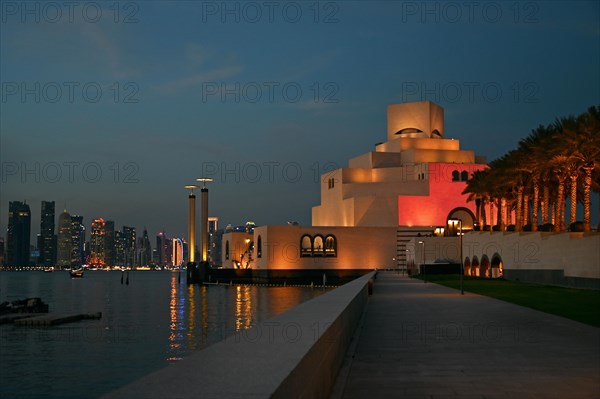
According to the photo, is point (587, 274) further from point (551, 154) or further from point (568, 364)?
point (568, 364)

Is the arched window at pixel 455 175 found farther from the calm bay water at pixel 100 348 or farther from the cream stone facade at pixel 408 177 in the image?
the calm bay water at pixel 100 348

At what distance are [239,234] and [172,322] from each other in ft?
282

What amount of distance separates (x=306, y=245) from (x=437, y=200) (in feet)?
70.6

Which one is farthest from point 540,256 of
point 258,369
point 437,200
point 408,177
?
point 408,177

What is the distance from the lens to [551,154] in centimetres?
4897

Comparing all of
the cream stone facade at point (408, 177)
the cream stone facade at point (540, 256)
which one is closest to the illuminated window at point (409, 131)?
the cream stone facade at point (408, 177)

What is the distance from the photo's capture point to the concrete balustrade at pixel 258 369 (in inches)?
189

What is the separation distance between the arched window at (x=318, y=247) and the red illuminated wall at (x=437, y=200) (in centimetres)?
1261

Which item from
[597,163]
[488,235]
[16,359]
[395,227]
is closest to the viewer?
[16,359]

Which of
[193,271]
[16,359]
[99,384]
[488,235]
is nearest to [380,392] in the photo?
[99,384]

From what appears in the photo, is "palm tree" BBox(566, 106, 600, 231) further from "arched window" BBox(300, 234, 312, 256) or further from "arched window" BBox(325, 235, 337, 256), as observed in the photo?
"arched window" BBox(300, 234, 312, 256)

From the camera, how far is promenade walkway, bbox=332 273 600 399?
928 cm

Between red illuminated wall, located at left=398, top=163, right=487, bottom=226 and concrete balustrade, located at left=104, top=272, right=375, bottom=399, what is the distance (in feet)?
346

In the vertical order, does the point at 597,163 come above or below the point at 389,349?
above
